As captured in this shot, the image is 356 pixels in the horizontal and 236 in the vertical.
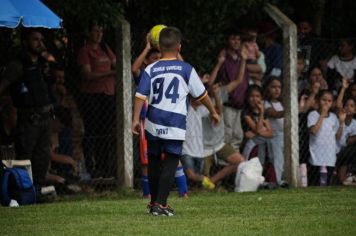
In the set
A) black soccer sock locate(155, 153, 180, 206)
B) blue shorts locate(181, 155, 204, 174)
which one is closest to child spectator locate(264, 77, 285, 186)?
blue shorts locate(181, 155, 204, 174)

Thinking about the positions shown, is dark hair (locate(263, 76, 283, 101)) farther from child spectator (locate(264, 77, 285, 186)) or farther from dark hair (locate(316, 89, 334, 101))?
dark hair (locate(316, 89, 334, 101))

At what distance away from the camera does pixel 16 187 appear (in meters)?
13.0

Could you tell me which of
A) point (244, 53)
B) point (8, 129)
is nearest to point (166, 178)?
point (8, 129)

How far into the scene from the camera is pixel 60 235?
8742mm

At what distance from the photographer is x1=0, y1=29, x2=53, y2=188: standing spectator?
1358 cm

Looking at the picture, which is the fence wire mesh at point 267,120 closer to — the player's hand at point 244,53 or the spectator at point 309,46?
Result: the spectator at point 309,46

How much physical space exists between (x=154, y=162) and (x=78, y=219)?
101 cm

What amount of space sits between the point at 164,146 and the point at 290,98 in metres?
6.06

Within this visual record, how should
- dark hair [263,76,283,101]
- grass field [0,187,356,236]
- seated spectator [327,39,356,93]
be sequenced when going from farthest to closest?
1. seated spectator [327,39,356,93]
2. dark hair [263,76,283,101]
3. grass field [0,187,356,236]

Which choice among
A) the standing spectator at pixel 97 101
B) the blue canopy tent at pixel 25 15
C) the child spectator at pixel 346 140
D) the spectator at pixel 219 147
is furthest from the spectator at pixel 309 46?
the blue canopy tent at pixel 25 15

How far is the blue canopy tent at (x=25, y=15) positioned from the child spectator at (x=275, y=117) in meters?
4.81

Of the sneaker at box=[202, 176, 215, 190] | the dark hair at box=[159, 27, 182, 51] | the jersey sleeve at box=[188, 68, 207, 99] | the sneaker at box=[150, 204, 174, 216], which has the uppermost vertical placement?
the dark hair at box=[159, 27, 182, 51]

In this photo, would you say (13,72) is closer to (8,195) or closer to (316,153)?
(8,195)

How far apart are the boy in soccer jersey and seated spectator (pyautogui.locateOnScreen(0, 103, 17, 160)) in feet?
13.1
